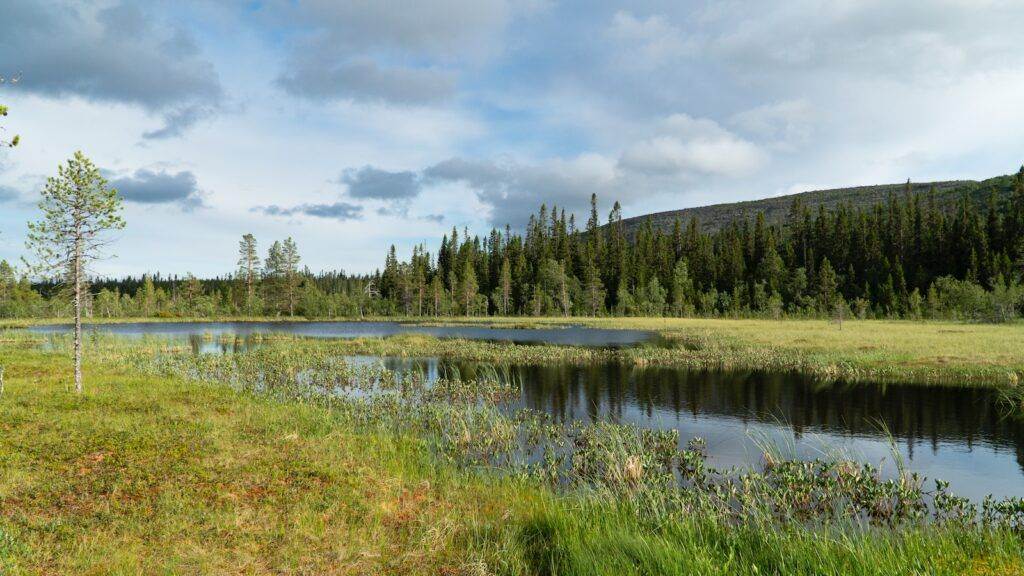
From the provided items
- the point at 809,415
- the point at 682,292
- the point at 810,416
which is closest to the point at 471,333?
the point at 809,415

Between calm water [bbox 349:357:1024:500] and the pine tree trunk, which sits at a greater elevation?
the pine tree trunk

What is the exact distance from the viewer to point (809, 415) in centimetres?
2447

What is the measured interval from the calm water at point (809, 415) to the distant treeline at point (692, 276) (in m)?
75.9

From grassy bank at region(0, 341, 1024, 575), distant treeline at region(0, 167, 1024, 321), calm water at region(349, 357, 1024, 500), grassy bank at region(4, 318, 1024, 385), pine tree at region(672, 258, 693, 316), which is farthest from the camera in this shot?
pine tree at region(672, 258, 693, 316)

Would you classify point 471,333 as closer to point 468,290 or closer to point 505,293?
point 468,290

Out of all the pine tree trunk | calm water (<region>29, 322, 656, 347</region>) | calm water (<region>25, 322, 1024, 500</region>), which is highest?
the pine tree trunk

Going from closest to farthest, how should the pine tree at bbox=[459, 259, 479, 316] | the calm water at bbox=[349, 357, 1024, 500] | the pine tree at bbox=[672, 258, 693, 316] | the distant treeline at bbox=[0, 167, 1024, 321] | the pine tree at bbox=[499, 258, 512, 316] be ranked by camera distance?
the calm water at bbox=[349, 357, 1024, 500] → the distant treeline at bbox=[0, 167, 1024, 321] → the pine tree at bbox=[672, 258, 693, 316] → the pine tree at bbox=[459, 259, 479, 316] → the pine tree at bbox=[499, 258, 512, 316]

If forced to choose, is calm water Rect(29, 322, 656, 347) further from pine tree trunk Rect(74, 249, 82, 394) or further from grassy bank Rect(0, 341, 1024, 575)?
grassy bank Rect(0, 341, 1024, 575)

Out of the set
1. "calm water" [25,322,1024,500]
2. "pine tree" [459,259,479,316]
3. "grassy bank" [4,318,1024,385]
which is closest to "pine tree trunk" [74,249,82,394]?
"calm water" [25,322,1024,500]

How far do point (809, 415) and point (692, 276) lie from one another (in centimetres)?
12428

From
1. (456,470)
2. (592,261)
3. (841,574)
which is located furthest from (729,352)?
(592,261)

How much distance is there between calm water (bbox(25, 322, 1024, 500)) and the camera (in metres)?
17.5

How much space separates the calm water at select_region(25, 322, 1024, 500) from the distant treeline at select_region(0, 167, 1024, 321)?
75.9 metres

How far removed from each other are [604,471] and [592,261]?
5371 inches
